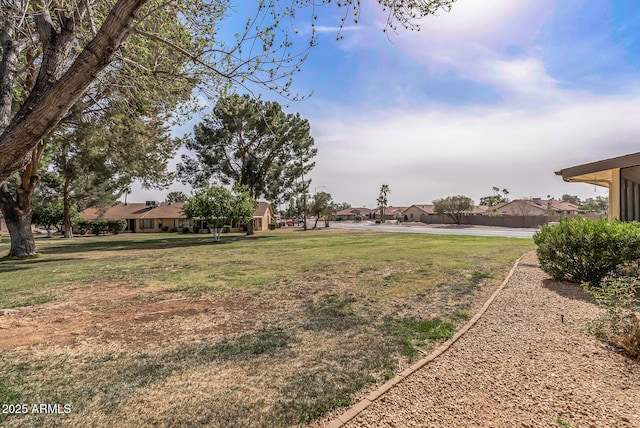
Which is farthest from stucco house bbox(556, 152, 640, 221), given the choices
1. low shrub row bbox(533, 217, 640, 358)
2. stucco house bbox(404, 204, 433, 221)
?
stucco house bbox(404, 204, 433, 221)

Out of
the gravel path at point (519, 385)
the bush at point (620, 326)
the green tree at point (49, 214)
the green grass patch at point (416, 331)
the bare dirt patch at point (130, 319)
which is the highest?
the green tree at point (49, 214)

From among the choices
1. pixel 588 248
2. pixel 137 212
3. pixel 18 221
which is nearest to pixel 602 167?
pixel 588 248

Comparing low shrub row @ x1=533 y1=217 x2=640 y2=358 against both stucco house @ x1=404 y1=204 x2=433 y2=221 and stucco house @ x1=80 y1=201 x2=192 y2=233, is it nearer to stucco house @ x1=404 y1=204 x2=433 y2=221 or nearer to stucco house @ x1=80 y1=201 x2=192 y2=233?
stucco house @ x1=80 y1=201 x2=192 y2=233

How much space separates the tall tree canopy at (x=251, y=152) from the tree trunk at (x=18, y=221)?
50.7ft

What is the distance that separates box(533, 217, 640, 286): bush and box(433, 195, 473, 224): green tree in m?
54.7

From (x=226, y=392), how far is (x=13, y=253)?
21.1 meters

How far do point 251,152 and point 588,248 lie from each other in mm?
29766

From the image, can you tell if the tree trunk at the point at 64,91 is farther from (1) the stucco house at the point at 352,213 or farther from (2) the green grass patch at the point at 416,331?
(1) the stucco house at the point at 352,213

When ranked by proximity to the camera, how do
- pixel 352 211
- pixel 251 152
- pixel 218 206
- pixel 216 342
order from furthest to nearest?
pixel 352 211 → pixel 251 152 → pixel 218 206 → pixel 216 342

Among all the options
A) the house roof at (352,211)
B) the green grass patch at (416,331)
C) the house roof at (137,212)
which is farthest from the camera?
the house roof at (352,211)

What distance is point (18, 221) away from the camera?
16625 mm

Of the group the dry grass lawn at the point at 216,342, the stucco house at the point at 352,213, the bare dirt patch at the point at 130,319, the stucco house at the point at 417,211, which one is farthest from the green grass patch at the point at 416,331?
the stucco house at the point at 352,213

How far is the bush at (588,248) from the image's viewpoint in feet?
21.2

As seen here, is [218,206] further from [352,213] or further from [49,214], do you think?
[352,213]
